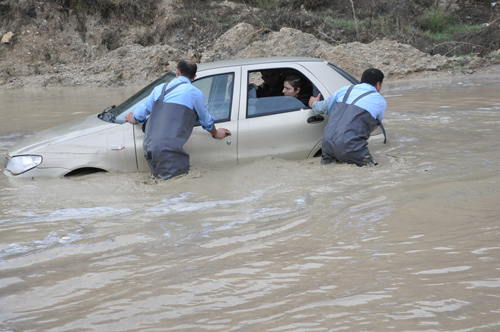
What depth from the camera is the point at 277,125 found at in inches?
260

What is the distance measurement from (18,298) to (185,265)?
1.07m

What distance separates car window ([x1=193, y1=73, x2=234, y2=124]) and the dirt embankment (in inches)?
460

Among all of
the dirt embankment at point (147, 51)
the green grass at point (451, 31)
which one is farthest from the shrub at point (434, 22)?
the dirt embankment at point (147, 51)

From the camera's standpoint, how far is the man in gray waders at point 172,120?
6117 millimetres

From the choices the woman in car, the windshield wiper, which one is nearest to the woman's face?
the woman in car

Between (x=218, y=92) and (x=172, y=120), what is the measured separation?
684mm

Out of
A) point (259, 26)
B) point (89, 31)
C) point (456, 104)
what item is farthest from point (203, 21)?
point (456, 104)

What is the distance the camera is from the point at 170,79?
21.8 feet

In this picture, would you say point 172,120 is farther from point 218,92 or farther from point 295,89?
point 295,89

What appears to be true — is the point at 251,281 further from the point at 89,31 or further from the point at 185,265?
the point at 89,31

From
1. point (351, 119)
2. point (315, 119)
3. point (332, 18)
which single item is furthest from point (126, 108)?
point (332, 18)

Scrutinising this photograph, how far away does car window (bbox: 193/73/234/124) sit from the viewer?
6.53 metres

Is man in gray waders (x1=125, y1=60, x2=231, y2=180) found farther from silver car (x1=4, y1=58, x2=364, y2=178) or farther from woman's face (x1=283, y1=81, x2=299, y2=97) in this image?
woman's face (x1=283, y1=81, x2=299, y2=97)

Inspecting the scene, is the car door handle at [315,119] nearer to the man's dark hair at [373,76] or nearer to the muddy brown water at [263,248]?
the muddy brown water at [263,248]
